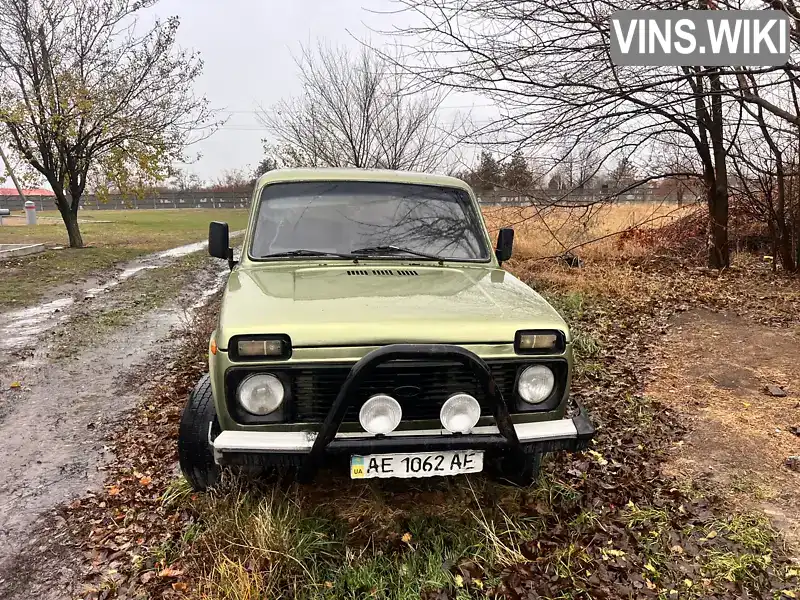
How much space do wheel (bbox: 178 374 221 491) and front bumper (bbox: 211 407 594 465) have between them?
50cm

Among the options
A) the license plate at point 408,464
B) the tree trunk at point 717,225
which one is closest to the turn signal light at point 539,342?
the license plate at point 408,464

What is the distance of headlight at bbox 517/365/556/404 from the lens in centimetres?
259

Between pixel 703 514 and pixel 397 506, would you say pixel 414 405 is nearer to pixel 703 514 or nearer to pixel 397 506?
pixel 397 506

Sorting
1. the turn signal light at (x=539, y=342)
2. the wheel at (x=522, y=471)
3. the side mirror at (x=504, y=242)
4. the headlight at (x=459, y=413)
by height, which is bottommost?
the wheel at (x=522, y=471)

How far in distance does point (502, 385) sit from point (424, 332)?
49 cm

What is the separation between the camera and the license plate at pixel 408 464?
2443 millimetres

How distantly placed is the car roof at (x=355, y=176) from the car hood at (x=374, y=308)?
0.92 meters

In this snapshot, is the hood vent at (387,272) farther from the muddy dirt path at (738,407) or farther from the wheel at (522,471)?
the muddy dirt path at (738,407)

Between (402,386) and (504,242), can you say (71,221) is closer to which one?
(504,242)

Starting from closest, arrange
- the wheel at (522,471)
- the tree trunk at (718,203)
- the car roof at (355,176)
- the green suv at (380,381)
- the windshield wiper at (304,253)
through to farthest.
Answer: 1. the green suv at (380,381)
2. the wheel at (522,471)
3. the windshield wiper at (304,253)
4. the car roof at (355,176)
5. the tree trunk at (718,203)

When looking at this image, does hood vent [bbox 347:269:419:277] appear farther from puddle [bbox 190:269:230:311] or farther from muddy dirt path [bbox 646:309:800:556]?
puddle [bbox 190:269:230:311]

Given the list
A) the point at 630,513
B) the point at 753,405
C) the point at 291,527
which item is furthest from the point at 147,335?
the point at 753,405

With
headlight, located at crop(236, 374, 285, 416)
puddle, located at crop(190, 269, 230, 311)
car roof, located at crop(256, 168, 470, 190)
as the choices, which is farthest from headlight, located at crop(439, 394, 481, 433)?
puddle, located at crop(190, 269, 230, 311)

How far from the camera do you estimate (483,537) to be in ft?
8.86
